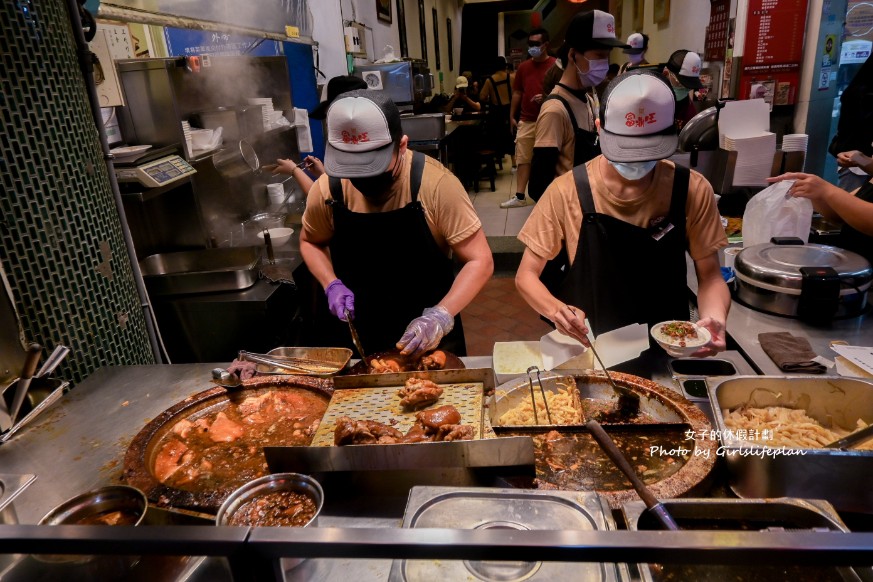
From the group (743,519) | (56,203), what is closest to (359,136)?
(56,203)

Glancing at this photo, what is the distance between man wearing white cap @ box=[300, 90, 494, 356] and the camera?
7.71 ft

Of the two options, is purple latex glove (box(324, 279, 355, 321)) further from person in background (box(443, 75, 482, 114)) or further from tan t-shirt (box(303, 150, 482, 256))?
person in background (box(443, 75, 482, 114))

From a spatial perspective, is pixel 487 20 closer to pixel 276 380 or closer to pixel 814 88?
pixel 814 88

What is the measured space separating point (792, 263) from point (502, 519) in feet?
7.13

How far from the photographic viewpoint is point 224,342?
135 inches

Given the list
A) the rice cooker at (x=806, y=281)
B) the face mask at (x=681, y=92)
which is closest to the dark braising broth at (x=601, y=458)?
the rice cooker at (x=806, y=281)

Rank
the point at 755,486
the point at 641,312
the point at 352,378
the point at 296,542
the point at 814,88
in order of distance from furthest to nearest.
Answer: the point at 814,88 < the point at 641,312 < the point at 352,378 < the point at 755,486 < the point at 296,542

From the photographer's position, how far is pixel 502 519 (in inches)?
46.5

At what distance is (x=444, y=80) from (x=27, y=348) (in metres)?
17.0

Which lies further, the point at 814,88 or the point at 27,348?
the point at 814,88

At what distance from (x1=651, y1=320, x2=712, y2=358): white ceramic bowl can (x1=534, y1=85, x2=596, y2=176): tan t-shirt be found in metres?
2.61

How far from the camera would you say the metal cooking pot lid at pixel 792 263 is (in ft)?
8.21

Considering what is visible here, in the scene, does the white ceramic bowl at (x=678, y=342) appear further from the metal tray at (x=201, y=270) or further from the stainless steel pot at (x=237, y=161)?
the stainless steel pot at (x=237, y=161)

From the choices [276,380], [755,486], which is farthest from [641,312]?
[276,380]
